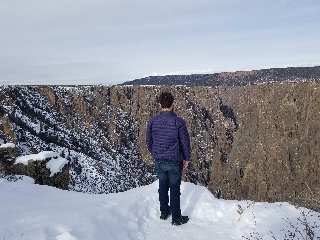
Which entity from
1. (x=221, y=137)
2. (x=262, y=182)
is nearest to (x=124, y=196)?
(x=262, y=182)

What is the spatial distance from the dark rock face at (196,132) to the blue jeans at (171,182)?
45586 mm

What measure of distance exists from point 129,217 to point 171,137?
1471 mm

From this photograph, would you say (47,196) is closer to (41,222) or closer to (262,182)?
(41,222)

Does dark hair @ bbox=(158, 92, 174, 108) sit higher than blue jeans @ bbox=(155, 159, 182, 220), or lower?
higher

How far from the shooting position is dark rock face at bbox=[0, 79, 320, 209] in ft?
212

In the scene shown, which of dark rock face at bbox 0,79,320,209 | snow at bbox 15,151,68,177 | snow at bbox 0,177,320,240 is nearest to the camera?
snow at bbox 0,177,320,240

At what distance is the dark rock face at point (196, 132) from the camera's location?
212 ft

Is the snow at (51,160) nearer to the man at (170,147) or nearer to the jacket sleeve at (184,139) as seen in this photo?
the man at (170,147)

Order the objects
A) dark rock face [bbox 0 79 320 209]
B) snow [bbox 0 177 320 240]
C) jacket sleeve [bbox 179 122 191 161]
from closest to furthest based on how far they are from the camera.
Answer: snow [bbox 0 177 320 240] < jacket sleeve [bbox 179 122 191 161] < dark rock face [bbox 0 79 320 209]

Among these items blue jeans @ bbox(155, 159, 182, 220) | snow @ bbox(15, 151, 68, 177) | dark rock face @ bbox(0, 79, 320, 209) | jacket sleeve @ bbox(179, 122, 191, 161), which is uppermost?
jacket sleeve @ bbox(179, 122, 191, 161)

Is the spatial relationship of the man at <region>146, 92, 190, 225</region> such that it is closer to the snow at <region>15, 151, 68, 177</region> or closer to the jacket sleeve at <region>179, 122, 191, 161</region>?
the jacket sleeve at <region>179, 122, 191, 161</region>

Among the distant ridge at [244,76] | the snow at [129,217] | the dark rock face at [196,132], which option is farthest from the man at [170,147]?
the distant ridge at [244,76]

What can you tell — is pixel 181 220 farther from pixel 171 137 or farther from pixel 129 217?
pixel 171 137

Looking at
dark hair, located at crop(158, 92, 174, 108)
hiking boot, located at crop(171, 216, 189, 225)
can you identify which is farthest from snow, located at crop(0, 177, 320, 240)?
dark hair, located at crop(158, 92, 174, 108)
